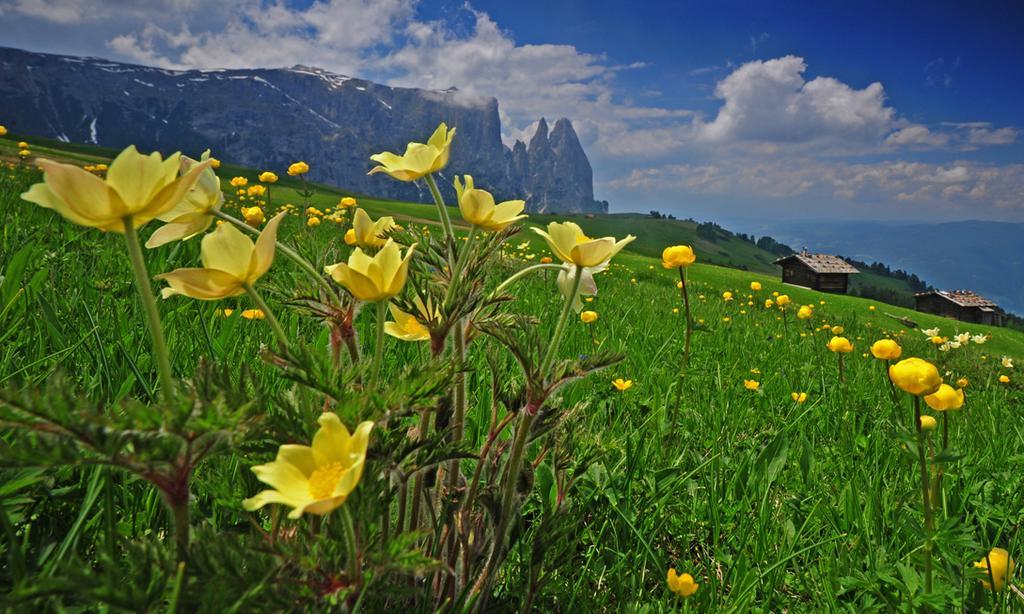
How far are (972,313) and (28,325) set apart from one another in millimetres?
84561

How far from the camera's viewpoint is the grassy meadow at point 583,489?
959mm

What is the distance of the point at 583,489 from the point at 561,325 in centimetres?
119

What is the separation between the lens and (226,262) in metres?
1.06

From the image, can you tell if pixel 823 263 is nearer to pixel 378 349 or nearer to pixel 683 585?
pixel 683 585

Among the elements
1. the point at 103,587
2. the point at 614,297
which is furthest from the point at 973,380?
the point at 103,587

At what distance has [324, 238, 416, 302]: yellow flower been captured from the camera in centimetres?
101

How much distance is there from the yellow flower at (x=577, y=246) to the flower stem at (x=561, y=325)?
0.04m

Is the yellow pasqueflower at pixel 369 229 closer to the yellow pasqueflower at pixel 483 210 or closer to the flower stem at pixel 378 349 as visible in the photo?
the yellow pasqueflower at pixel 483 210

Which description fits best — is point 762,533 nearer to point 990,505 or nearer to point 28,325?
point 990,505

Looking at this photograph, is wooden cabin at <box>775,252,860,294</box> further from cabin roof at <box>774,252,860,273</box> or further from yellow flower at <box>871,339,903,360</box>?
yellow flower at <box>871,339,903,360</box>

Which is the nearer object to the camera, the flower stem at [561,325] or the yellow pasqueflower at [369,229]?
the flower stem at [561,325]

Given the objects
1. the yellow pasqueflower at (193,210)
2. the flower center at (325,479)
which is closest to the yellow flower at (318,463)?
the flower center at (325,479)

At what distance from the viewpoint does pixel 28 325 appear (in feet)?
8.40

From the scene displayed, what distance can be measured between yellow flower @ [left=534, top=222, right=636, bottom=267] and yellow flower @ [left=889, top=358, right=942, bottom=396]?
115 cm
